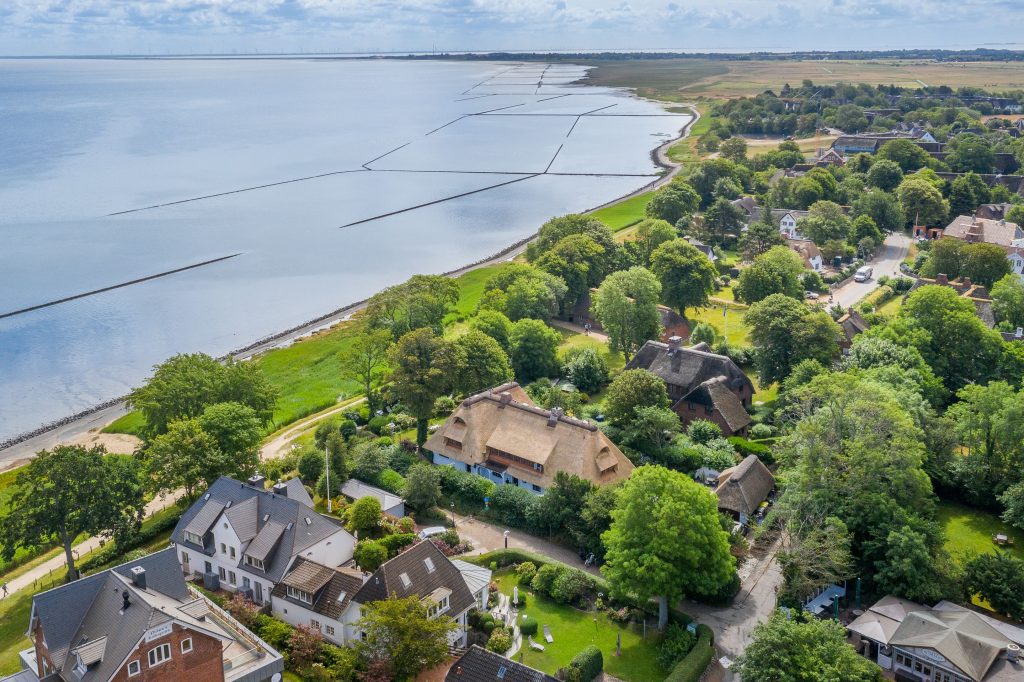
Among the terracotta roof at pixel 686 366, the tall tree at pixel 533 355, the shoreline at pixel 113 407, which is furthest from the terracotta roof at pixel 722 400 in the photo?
the shoreline at pixel 113 407

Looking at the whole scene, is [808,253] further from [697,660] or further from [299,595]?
[299,595]

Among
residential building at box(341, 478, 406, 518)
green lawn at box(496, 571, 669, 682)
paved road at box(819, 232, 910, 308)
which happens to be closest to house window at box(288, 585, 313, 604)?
residential building at box(341, 478, 406, 518)

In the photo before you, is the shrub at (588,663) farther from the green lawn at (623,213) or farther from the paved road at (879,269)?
the green lawn at (623,213)

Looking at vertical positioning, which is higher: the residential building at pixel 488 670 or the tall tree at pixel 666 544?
the tall tree at pixel 666 544

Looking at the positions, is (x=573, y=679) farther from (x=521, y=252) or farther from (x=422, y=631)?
(x=521, y=252)

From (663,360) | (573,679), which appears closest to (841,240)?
(663,360)

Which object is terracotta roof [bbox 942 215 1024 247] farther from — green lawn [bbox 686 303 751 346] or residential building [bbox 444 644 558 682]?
residential building [bbox 444 644 558 682]
